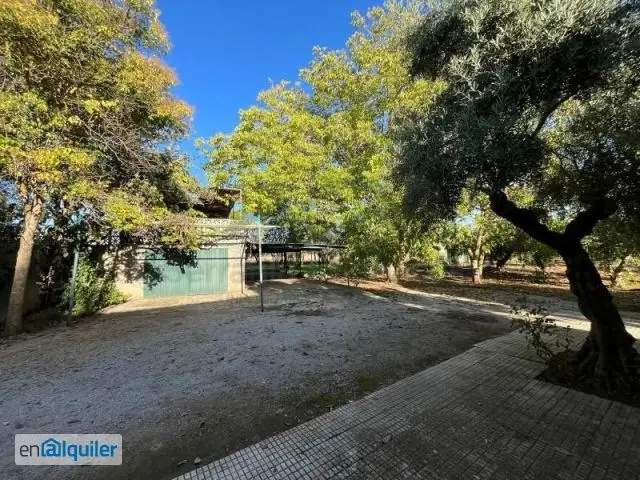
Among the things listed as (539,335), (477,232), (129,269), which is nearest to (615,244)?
(539,335)

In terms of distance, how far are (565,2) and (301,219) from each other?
1170 centimetres

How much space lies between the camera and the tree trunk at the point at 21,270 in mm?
6656

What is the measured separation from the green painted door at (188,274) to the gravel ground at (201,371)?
3134 millimetres

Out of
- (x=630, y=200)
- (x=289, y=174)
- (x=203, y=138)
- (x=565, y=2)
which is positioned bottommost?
(x=630, y=200)

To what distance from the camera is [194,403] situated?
3.37m

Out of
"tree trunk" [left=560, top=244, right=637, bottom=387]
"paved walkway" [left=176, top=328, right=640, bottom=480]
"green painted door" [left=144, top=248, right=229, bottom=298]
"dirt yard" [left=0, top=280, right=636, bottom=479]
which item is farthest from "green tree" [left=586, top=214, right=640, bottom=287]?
"green painted door" [left=144, top=248, right=229, bottom=298]

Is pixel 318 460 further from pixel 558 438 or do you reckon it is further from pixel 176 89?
pixel 176 89

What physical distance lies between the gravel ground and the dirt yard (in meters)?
0.02

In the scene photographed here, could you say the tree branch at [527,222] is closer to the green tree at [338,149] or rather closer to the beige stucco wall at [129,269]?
the green tree at [338,149]

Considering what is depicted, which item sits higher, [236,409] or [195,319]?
[195,319]

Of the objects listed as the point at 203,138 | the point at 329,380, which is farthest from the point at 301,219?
the point at 329,380

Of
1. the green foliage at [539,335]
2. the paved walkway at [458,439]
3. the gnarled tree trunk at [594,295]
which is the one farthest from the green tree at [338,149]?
the paved walkway at [458,439]

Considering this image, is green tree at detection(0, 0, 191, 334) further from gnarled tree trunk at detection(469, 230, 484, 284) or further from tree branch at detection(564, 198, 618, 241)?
gnarled tree trunk at detection(469, 230, 484, 284)

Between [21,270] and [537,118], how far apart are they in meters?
10.0
